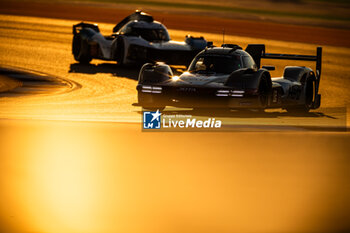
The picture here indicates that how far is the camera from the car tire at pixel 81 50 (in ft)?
67.5

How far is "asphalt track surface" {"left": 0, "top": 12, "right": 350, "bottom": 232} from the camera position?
5312 mm

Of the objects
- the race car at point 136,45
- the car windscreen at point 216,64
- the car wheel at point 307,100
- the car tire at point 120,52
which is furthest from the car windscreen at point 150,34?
the car windscreen at point 216,64

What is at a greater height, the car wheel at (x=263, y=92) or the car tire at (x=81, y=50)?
the car wheel at (x=263, y=92)

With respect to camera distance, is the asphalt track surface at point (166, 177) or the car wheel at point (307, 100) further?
the car wheel at point (307, 100)

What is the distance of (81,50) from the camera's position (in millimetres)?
20750

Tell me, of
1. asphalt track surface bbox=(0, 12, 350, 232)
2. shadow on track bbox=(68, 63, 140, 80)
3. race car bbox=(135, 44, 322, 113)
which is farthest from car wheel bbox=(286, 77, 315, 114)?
shadow on track bbox=(68, 63, 140, 80)

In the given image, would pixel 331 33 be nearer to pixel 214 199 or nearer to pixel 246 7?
pixel 246 7

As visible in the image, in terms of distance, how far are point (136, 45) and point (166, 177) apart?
12.9m

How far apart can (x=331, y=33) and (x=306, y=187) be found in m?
Result: 37.8

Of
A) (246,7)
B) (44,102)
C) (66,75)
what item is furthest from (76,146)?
(246,7)

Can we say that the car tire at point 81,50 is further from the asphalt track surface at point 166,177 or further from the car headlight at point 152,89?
the asphalt track surface at point 166,177

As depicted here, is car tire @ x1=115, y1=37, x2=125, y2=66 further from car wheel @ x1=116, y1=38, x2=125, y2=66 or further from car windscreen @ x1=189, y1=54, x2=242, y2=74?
car windscreen @ x1=189, y1=54, x2=242, y2=74

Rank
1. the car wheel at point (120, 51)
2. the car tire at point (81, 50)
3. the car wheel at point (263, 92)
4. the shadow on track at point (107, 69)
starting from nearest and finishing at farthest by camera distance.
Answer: the car wheel at point (263, 92), the shadow on track at point (107, 69), the car wheel at point (120, 51), the car tire at point (81, 50)

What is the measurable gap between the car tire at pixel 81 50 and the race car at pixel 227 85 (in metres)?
Result: 7.86
